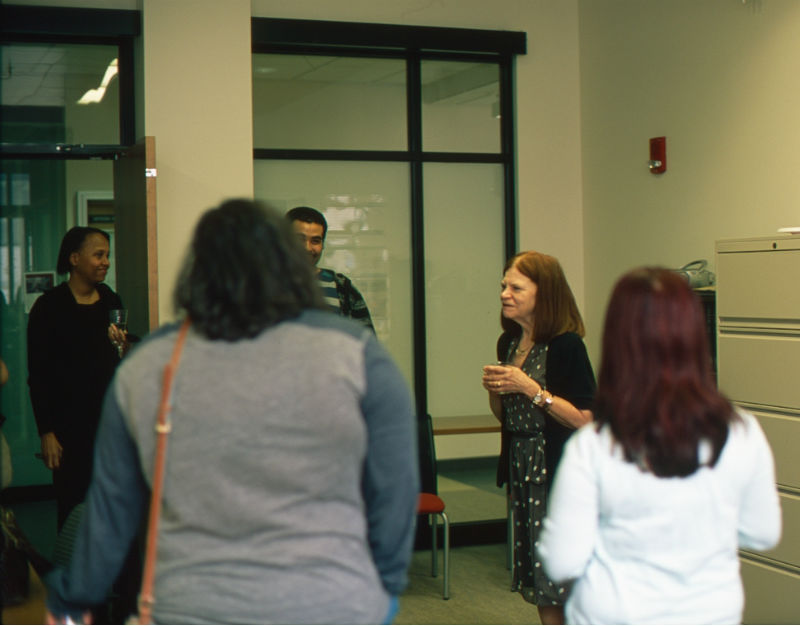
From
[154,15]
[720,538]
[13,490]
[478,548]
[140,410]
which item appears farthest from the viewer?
[13,490]

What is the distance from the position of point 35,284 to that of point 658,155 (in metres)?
4.48

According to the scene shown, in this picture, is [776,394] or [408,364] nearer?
[776,394]

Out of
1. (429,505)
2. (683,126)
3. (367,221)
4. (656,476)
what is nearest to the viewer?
(656,476)

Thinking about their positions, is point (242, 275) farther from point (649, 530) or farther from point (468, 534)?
point (468, 534)

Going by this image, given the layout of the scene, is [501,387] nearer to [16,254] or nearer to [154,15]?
[154,15]

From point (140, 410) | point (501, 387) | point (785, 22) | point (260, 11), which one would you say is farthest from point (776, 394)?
point (260, 11)

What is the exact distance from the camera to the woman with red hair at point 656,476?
1750 millimetres

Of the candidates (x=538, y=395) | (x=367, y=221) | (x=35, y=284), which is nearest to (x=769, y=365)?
(x=538, y=395)

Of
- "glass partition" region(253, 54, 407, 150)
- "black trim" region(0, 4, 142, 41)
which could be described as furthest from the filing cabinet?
"black trim" region(0, 4, 142, 41)

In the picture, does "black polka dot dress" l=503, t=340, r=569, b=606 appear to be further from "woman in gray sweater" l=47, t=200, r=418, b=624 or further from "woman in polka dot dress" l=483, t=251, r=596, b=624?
"woman in gray sweater" l=47, t=200, r=418, b=624

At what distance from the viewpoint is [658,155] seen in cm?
517

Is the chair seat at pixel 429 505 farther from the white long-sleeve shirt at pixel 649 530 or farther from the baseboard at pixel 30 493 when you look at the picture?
the baseboard at pixel 30 493

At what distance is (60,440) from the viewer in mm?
4223

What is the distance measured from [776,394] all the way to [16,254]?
17.7 ft
